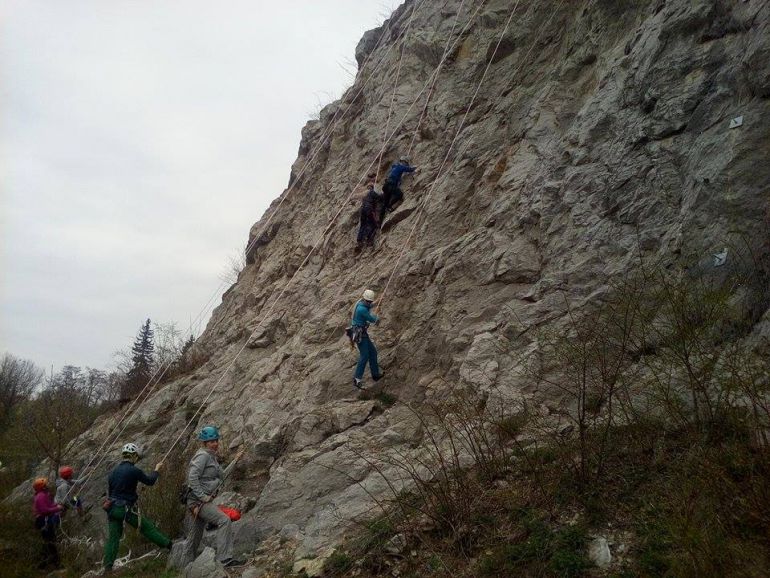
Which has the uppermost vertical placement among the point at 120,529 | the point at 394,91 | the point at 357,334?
the point at 394,91

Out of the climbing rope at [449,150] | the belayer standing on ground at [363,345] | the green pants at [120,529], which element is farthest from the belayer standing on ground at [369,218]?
the green pants at [120,529]

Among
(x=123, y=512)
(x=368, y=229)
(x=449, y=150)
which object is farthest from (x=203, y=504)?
(x=449, y=150)

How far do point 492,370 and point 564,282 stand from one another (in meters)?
1.56

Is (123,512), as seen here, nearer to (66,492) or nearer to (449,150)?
(66,492)

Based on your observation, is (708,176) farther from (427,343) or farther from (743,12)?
(427,343)

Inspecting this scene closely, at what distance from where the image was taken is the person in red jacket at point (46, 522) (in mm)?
9062

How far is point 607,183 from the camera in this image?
7617 mm

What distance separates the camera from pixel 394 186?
12.0 m

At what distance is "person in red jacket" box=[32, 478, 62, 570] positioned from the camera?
9062 mm

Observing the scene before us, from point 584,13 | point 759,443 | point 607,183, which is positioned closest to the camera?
point 759,443

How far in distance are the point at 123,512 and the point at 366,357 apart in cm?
403

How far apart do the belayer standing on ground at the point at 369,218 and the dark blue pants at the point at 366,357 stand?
3.79m

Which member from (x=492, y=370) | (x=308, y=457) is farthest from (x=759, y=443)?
(x=308, y=457)

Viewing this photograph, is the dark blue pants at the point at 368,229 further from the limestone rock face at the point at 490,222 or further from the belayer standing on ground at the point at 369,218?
the limestone rock face at the point at 490,222
